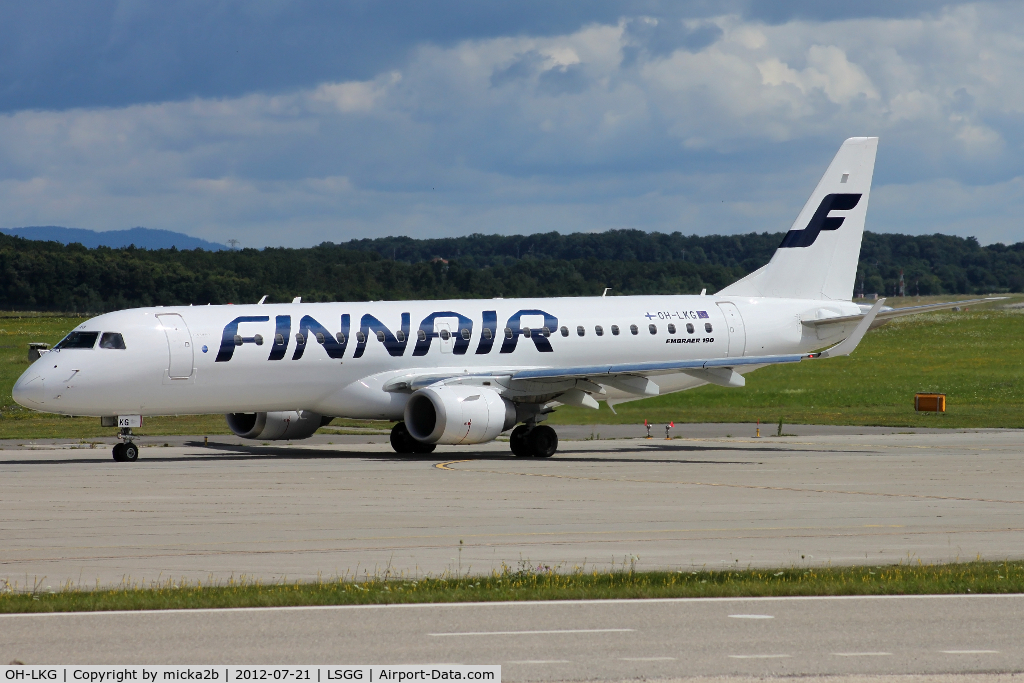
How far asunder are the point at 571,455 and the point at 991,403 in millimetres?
32767

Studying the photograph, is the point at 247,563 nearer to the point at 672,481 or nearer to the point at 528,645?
the point at 528,645

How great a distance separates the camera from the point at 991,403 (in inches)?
2520

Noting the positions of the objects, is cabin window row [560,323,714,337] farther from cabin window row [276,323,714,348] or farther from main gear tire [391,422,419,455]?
main gear tire [391,422,419,455]

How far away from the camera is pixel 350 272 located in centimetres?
7088

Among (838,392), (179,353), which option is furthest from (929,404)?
(179,353)

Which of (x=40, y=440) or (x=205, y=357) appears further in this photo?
(x=40, y=440)

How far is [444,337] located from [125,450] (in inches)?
377

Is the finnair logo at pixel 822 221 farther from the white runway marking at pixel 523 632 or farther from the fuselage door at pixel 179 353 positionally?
the white runway marking at pixel 523 632

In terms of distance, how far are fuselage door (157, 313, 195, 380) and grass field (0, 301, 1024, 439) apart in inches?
514

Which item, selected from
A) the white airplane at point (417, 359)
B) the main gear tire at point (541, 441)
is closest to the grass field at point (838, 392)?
the white airplane at point (417, 359)

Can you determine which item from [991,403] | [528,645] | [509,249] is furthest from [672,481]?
[509,249]

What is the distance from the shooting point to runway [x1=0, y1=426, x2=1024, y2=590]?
17.8 meters

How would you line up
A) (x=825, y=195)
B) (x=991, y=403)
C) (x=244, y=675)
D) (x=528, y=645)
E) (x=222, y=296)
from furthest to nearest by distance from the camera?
(x=222, y=296), (x=991, y=403), (x=825, y=195), (x=528, y=645), (x=244, y=675)

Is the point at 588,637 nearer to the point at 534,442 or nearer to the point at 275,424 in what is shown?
the point at 534,442
